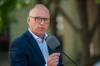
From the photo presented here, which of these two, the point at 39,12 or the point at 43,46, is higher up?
the point at 39,12

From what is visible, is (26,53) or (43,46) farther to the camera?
(43,46)

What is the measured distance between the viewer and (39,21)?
317 centimetres

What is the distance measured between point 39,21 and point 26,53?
Result: 263 millimetres

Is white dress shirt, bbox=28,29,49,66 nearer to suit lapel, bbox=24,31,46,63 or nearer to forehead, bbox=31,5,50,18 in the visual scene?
suit lapel, bbox=24,31,46,63

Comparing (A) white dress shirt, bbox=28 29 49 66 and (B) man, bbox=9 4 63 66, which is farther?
(A) white dress shirt, bbox=28 29 49 66

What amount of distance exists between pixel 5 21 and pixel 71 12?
20.9ft

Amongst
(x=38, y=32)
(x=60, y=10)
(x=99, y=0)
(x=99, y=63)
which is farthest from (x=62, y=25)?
(x=38, y=32)

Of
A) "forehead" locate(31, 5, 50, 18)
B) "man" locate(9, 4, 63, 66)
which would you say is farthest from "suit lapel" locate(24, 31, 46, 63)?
"forehead" locate(31, 5, 50, 18)

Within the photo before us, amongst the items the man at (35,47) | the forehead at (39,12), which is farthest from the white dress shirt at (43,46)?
the forehead at (39,12)

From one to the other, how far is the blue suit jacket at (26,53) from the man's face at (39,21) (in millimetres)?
73

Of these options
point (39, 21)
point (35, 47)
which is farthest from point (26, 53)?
point (39, 21)

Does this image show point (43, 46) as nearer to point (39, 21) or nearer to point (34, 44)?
point (34, 44)

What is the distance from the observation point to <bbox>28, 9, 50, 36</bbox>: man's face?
3168 mm

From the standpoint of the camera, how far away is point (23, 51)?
3115 millimetres
